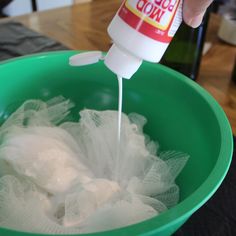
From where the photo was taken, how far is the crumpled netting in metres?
0.32

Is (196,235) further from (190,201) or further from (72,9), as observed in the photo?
(72,9)

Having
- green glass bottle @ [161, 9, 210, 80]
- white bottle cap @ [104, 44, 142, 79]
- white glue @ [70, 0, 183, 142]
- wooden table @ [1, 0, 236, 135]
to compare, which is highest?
white glue @ [70, 0, 183, 142]

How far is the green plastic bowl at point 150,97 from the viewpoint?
39 cm

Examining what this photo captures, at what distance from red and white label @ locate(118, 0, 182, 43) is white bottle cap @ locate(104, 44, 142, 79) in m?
0.03

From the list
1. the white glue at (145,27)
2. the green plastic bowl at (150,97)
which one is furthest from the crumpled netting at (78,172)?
the white glue at (145,27)

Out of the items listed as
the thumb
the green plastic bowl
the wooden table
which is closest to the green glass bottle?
the wooden table

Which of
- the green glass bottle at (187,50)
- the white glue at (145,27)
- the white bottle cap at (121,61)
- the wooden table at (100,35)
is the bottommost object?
the wooden table at (100,35)

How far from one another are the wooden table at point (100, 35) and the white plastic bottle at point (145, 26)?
26 cm

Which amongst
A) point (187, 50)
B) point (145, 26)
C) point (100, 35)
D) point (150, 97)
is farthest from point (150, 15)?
point (100, 35)

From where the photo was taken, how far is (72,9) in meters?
0.88

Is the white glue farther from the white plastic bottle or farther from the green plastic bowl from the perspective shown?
the green plastic bowl

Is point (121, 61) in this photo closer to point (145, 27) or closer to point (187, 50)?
point (145, 27)

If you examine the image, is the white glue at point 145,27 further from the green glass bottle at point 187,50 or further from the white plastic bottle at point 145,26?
the green glass bottle at point 187,50

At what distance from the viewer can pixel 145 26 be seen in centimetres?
31
